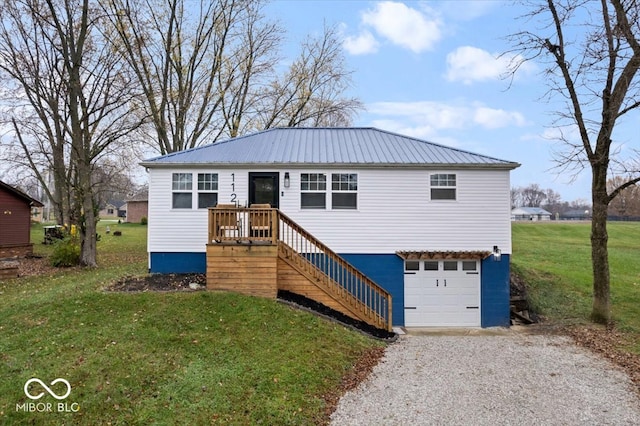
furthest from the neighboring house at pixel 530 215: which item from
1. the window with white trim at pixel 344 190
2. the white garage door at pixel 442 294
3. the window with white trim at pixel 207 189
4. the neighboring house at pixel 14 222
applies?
the neighboring house at pixel 14 222

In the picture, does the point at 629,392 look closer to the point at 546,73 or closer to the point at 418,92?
the point at 546,73

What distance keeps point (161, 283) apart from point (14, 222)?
13.4 m

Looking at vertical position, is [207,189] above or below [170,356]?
above

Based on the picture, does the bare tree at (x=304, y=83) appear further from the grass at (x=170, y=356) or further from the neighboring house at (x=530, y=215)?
the neighboring house at (x=530, y=215)

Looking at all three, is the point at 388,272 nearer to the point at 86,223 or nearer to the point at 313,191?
the point at 313,191

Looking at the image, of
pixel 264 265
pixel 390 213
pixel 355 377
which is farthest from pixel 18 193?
pixel 355 377

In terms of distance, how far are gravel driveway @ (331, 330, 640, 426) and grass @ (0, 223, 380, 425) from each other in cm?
78

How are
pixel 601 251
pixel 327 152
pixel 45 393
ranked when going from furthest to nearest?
1. pixel 327 152
2. pixel 601 251
3. pixel 45 393

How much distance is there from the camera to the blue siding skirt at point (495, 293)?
11.3 metres

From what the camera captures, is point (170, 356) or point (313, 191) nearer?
point (170, 356)

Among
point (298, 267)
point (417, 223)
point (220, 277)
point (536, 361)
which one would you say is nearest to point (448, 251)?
point (417, 223)

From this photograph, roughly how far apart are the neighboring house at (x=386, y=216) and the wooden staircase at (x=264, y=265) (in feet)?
5.93

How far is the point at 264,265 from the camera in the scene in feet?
29.0

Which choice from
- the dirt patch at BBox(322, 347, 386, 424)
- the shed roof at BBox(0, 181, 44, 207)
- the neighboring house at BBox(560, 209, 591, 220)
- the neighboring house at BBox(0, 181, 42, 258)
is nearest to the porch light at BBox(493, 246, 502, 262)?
the dirt patch at BBox(322, 347, 386, 424)
